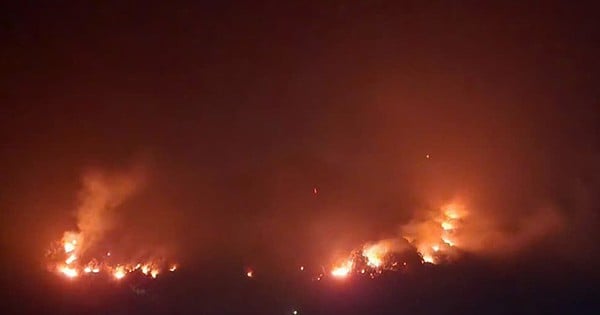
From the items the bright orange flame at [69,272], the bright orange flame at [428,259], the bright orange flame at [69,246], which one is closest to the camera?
the bright orange flame at [69,246]

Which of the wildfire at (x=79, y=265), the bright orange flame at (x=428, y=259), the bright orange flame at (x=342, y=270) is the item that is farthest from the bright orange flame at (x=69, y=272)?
the bright orange flame at (x=428, y=259)

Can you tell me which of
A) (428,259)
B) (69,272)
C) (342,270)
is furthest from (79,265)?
(428,259)

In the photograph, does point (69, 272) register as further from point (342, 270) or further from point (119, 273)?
point (342, 270)

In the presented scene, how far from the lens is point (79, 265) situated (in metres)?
34.5

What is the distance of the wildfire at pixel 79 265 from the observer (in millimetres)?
34344

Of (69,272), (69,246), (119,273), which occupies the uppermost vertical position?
(69,246)

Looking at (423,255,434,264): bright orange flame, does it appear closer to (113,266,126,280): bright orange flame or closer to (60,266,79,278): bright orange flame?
(113,266,126,280): bright orange flame

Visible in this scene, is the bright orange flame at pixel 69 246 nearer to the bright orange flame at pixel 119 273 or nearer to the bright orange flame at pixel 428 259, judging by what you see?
the bright orange flame at pixel 119 273

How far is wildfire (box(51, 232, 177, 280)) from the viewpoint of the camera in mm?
34344

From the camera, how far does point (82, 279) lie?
114 ft

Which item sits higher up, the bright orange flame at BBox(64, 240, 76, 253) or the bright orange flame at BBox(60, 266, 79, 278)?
the bright orange flame at BBox(64, 240, 76, 253)

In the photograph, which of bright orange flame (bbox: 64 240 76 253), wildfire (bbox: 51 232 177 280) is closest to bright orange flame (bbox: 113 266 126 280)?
wildfire (bbox: 51 232 177 280)

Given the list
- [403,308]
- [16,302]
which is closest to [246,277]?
[403,308]

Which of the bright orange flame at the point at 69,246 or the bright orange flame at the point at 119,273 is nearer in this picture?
the bright orange flame at the point at 69,246
